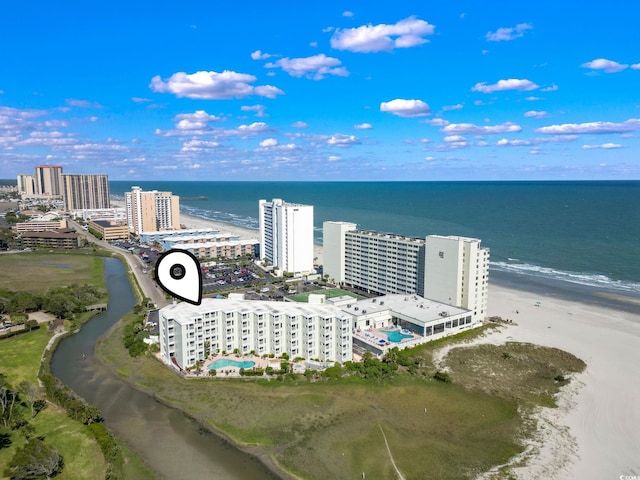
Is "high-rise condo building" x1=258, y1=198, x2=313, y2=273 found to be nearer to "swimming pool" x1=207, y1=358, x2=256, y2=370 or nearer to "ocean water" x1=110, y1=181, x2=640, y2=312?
"ocean water" x1=110, y1=181, x2=640, y2=312

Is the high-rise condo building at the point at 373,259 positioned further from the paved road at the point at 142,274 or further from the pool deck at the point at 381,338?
the paved road at the point at 142,274

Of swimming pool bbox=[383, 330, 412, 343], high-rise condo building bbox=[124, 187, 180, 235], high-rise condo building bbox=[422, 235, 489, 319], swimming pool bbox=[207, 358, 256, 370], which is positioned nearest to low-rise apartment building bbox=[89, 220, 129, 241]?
high-rise condo building bbox=[124, 187, 180, 235]

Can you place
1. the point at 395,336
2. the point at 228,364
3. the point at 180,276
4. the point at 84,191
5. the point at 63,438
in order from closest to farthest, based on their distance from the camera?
the point at 180,276, the point at 63,438, the point at 228,364, the point at 395,336, the point at 84,191

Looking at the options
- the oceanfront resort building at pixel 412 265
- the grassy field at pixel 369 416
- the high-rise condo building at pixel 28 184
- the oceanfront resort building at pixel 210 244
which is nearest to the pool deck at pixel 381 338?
the grassy field at pixel 369 416

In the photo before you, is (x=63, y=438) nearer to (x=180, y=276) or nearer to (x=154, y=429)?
(x=154, y=429)

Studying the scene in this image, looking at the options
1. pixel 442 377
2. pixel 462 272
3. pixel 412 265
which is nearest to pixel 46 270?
pixel 412 265

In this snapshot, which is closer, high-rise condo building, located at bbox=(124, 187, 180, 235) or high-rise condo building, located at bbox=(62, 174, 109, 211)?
high-rise condo building, located at bbox=(124, 187, 180, 235)

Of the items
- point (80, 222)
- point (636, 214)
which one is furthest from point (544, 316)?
point (80, 222)
